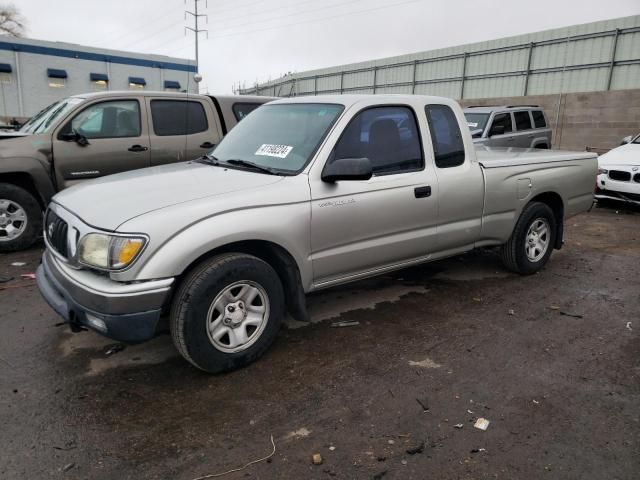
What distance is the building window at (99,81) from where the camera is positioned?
93.8ft

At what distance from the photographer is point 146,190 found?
3.28m

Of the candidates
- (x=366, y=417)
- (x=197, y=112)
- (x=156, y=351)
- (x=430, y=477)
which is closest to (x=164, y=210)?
(x=156, y=351)

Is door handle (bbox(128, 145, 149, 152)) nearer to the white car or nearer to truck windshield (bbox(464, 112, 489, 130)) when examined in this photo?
truck windshield (bbox(464, 112, 489, 130))

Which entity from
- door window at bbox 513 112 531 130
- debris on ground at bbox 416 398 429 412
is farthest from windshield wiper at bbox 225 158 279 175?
door window at bbox 513 112 531 130

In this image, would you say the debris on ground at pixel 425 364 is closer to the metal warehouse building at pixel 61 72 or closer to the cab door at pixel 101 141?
the cab door at pixel 101 141

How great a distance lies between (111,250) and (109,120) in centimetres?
445

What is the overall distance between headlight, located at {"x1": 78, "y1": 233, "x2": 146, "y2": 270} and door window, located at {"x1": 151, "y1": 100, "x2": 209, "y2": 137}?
4370mm

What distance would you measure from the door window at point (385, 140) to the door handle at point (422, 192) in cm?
18

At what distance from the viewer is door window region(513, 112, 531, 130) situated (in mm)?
11479

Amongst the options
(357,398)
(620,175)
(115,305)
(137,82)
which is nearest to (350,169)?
(357,398)

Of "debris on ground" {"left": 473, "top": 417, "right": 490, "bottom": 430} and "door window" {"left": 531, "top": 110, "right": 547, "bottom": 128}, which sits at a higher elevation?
"door window" {"left": 531, "top": 110, "right": 547, "bottom": 128}

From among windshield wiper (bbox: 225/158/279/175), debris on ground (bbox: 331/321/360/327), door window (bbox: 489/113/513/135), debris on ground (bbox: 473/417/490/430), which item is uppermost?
door window (bbox: 489/113/513/135)

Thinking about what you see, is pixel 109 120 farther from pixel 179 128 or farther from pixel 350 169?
pixel 350 169

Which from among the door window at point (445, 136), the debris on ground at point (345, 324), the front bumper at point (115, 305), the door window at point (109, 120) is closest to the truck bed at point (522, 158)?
the door window at point (445, 136)
